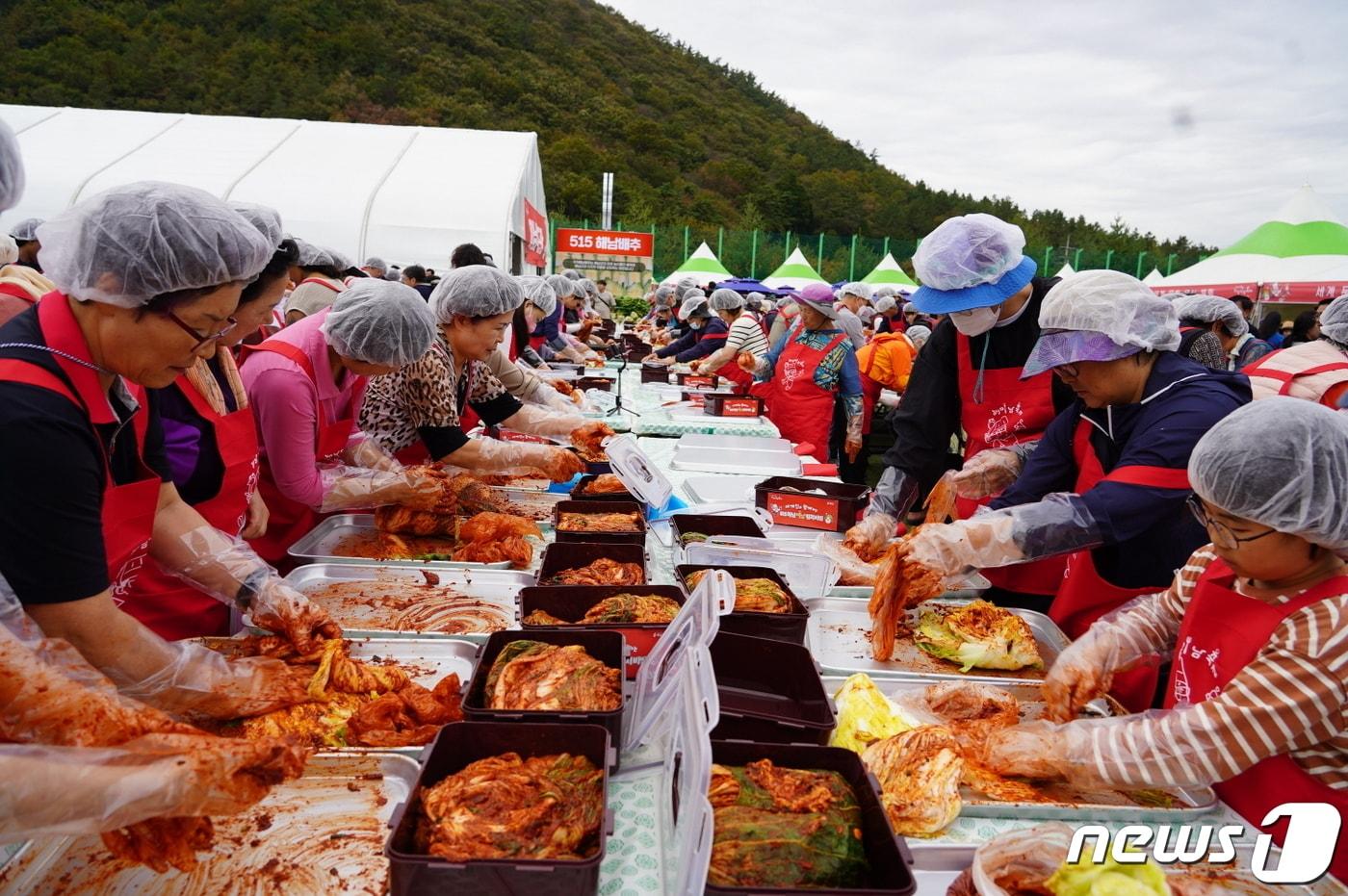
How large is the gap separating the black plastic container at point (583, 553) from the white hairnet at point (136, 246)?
56.6 inches

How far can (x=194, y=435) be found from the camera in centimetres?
257

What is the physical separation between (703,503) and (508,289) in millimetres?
1556

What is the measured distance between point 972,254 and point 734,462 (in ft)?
7.55

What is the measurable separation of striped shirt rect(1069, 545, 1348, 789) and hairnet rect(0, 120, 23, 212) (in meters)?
2.81

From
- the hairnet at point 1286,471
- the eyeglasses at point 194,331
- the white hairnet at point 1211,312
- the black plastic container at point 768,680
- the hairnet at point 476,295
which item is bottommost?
the black plastic container at point 768,680

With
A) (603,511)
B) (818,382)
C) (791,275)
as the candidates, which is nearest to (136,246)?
(603,511)

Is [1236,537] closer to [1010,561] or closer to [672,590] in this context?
[1010,561]

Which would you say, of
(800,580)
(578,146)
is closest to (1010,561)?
(800,580)

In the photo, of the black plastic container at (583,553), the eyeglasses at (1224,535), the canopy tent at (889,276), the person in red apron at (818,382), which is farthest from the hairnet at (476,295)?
the canopy tent at (889,276)

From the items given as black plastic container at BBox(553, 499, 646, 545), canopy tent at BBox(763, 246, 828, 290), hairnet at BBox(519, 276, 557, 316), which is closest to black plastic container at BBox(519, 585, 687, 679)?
black plastic container at BBox(553, 499, 646, 545)

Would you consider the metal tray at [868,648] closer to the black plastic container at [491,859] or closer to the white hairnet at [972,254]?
the black plastic container at [491,859]

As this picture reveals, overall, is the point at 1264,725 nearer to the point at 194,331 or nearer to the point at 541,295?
the point at 194,331

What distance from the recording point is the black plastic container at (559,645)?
67.2 inches

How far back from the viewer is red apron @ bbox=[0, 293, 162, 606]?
1660 mm
